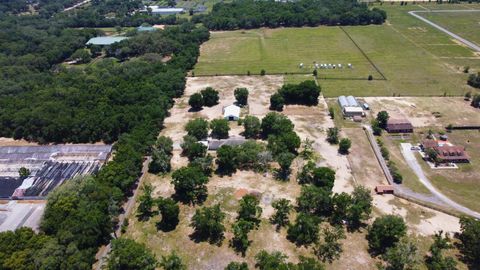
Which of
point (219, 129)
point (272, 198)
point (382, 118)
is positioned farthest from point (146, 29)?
point (272, 198)

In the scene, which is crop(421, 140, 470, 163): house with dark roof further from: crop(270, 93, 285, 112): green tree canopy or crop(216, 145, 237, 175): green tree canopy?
crop(216, 145, 237, 175): green tree canopy

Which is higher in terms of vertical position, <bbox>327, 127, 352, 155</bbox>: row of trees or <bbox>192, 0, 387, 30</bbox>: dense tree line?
<bbox>192, 0, 387, 30</bbox>: dense tree line

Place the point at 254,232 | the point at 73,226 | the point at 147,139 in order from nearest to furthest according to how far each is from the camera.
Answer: the point at 73,226 → the point at 254,232 → the point at 147,139

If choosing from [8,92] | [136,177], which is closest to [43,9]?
[8,92]

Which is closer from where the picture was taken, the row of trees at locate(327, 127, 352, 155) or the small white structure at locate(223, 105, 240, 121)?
the row of trees at locate(327, 127, 352, 155)

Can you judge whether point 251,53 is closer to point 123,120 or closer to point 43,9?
point 123,120

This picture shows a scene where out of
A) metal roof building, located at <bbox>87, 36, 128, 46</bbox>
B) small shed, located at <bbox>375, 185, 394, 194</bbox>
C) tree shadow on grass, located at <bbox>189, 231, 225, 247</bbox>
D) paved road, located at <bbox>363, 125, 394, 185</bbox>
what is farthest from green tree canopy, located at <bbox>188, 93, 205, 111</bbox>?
metal roof building, located at <bbox>87, 36, 128, 46</bbox>

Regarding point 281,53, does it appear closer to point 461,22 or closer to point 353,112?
point 353,112
